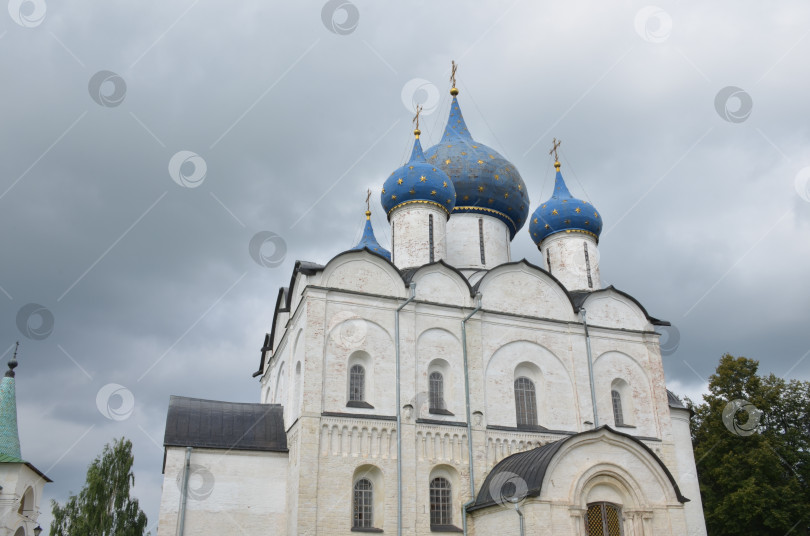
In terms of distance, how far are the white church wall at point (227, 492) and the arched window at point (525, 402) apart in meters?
5.60

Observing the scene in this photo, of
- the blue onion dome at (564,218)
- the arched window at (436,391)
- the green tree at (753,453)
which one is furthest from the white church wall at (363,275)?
the green tree at (753,453)

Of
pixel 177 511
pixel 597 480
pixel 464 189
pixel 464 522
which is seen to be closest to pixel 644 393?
pixel 597 480

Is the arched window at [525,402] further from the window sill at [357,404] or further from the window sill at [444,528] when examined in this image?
the window sill at [357,404]

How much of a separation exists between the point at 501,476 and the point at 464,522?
1.24 metres

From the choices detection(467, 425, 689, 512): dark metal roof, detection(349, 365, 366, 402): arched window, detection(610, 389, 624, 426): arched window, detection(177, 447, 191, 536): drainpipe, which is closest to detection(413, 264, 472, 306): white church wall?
detection(349, 365, 366, 402): arched window

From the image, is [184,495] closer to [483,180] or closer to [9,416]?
[9,416]

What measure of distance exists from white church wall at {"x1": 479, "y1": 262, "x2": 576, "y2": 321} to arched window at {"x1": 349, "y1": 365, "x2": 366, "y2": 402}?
3616 mm

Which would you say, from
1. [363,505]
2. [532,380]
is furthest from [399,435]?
[532,380]

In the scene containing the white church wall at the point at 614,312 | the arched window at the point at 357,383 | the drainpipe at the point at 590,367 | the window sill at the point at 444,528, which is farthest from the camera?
the white church wall at the point at 614,312

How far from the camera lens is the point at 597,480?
1392 cm

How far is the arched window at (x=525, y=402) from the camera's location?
1625 cm

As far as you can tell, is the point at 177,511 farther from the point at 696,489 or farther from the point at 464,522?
the point at 696,489

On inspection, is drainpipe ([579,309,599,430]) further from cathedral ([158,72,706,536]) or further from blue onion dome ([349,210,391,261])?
blue onion dome ([349,210,391,261])

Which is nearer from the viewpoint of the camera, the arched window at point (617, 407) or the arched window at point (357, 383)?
the arched window at point (357, 383)
